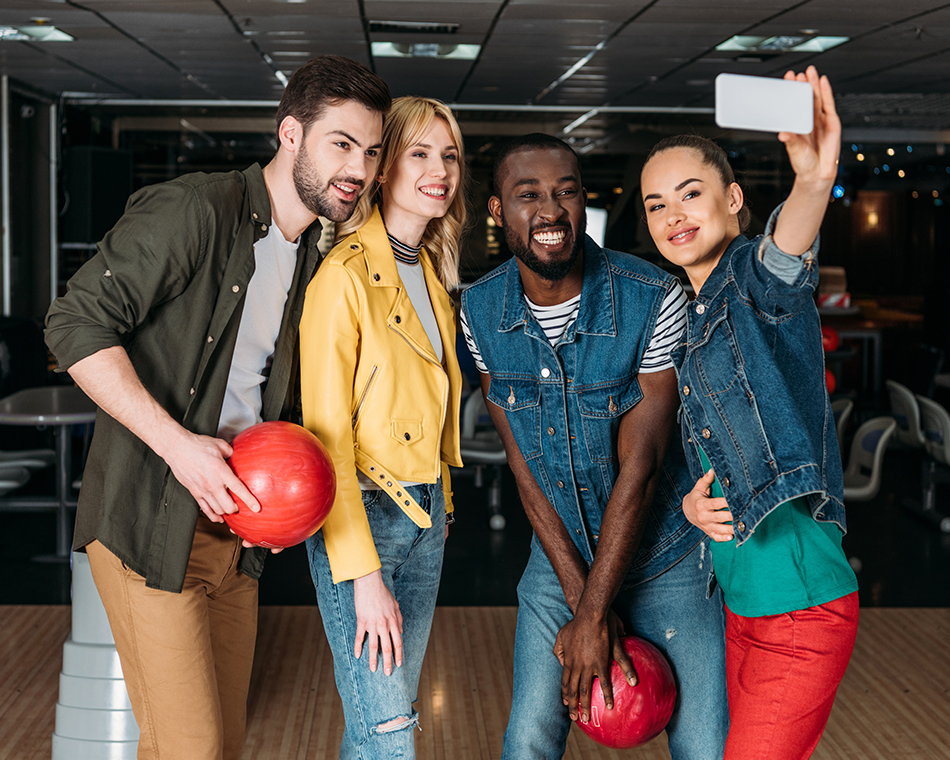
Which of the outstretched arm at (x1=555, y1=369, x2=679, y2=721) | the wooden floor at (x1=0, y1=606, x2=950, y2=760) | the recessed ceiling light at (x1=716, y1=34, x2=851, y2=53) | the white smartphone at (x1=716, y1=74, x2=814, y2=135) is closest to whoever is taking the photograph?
the white smartphone at (x1=716, y1=74, x2=814, y2=135)

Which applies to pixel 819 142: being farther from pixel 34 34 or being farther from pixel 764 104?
pixel 34 34

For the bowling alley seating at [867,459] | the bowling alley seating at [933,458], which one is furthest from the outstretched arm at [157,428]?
the bowling alley seating at [933,458]

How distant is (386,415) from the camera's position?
6.19 ft

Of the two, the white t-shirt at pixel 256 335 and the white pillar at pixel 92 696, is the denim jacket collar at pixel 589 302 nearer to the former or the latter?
the white t-shirt at pixel 256 335

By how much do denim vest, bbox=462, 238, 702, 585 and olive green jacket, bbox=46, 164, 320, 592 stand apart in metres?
0.63

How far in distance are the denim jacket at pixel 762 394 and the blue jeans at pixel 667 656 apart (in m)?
0.47

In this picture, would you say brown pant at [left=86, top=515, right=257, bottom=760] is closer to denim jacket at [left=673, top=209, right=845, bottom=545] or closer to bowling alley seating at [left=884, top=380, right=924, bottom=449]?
denim jacket at [left=673, top=209, right=845, bottom=545]

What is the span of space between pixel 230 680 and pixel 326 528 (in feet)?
1.81

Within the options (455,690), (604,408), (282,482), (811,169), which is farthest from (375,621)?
(455,690)

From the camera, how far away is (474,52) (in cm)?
730

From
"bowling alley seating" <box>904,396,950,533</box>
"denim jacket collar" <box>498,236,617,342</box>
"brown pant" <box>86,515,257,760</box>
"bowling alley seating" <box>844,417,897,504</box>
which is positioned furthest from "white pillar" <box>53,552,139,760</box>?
"bowling alley seating" <box>904,396,950,533</box>

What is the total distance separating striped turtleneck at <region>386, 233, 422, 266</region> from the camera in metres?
2.04

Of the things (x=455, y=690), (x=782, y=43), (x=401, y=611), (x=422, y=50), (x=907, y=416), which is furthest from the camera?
(x=422, y=50)

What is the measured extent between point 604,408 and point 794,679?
2.27 feet
